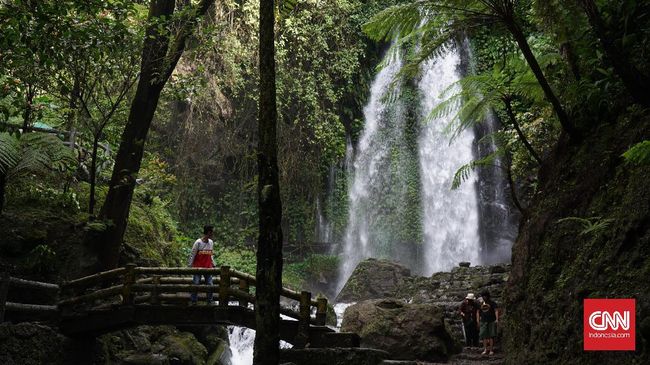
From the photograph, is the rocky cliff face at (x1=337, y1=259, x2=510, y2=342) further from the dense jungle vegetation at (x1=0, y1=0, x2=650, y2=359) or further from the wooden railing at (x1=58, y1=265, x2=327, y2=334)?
the wooden railing at (x1=58, y1=265, x2=327, y2=334)

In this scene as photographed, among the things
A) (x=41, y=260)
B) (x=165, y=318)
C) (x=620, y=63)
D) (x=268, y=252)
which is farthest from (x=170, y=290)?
(x=620, y=63)

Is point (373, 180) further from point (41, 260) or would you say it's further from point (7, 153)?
point (7, 153)

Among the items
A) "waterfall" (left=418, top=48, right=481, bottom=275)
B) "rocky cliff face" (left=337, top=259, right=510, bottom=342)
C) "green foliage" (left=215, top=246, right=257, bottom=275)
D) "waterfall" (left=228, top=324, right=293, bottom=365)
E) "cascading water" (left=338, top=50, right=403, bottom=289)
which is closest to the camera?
"waterfall" (left=228, top=324, right=293, bottom=365)

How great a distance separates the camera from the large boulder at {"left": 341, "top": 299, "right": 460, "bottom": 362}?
10.2 m

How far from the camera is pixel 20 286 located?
307 inches

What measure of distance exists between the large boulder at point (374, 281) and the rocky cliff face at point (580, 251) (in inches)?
424

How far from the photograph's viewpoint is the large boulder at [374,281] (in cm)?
1820

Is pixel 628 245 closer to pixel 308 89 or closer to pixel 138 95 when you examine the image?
pixel 138 95

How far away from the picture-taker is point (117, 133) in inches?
404

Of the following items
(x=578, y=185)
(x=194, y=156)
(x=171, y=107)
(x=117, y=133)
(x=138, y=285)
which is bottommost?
(x=138, y=285)

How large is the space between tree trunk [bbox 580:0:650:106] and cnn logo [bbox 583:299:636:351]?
220 centimetres

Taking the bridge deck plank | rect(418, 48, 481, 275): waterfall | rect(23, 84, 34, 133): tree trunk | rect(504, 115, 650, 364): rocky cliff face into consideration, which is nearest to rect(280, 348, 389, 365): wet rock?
the bridge deck plank

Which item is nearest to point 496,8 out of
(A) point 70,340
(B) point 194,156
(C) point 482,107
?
(C) point 482,107

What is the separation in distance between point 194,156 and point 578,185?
52.1 ft
